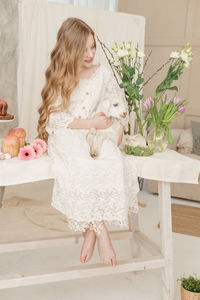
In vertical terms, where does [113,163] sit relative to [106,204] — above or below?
above

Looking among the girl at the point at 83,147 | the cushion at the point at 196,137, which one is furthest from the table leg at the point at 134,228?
the cushion at the point at 196,137

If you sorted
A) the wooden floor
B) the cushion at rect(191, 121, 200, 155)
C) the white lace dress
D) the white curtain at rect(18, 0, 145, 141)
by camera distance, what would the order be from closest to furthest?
the white lace dress < the white curtain at rect(18, 0, 145, 141) < the wooden floor < the cushion at rect(191, 121, 200, 155)

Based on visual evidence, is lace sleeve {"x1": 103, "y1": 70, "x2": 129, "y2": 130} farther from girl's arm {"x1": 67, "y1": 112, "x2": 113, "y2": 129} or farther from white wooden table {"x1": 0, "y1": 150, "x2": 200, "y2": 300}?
white wooden table {"x1": 0, "y1": 150, "x2": 200, "y2": 300}

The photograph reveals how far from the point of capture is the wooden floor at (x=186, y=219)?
3.26 metres

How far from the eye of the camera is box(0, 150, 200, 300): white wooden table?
178 centimetres

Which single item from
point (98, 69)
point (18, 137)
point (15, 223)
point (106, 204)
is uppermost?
point (98, 69)

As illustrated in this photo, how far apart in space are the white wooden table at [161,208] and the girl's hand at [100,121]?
0.77 feet

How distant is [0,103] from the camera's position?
2006 mm

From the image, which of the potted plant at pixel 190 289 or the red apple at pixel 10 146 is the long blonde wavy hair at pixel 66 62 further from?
the potted plant at pixel 190 289

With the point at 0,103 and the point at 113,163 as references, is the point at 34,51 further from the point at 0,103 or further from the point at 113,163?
the point at 113,163

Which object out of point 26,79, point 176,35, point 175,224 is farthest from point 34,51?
point 176,35

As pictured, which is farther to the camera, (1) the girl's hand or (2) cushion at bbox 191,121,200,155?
(2) cushion at bbox 191,121,200,155

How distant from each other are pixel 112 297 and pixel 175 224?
1.35 metres

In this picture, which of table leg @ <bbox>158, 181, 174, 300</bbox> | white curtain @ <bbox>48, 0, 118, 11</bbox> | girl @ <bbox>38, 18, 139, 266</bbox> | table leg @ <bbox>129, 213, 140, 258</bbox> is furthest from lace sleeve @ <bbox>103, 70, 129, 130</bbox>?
white curtain @ <bbox>48, 0, 118, 11</bbox>
